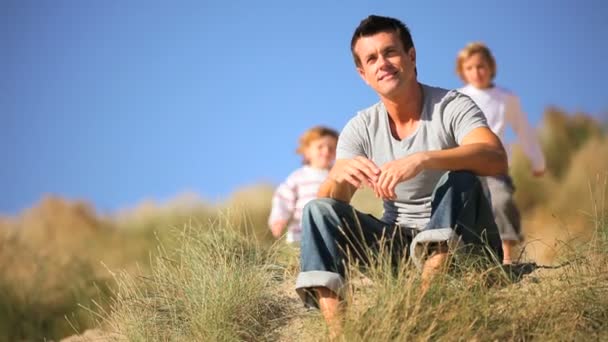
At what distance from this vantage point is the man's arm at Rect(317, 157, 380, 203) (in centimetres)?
372

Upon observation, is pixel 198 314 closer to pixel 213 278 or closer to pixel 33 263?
pixel 213 278

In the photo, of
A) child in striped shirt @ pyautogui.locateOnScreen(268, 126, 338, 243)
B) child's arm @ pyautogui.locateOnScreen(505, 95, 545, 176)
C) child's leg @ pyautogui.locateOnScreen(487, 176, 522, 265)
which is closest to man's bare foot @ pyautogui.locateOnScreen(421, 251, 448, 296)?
child's leg @ pyautogui.locateOnScreen(487, 176, 522, 265)

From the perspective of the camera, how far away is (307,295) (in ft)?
13.0

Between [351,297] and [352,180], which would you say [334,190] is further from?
[351,297]

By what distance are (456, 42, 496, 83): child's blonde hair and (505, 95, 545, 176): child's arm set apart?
1.02ft

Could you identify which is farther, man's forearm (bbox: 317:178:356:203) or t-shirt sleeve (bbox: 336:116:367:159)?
t-shirt sleeve (bbox: 336:116:367:159)

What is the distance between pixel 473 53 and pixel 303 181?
1.86 m

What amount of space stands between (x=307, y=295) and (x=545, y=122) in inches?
552

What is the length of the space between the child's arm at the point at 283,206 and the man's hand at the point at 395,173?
3.54 meters

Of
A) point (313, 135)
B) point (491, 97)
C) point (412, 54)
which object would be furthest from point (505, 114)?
point (412, 54)

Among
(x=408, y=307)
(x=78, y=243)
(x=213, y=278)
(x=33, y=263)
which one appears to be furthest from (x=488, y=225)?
(x=78, y=243)

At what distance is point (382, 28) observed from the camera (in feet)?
13.9

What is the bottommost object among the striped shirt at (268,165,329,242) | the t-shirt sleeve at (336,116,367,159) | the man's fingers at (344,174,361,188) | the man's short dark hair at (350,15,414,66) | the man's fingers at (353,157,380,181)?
the striped shirt at (268,165,329,242)

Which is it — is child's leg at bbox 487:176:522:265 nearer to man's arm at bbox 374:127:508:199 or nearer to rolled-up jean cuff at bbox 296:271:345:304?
man's arm at bbox 374:127:508:199
